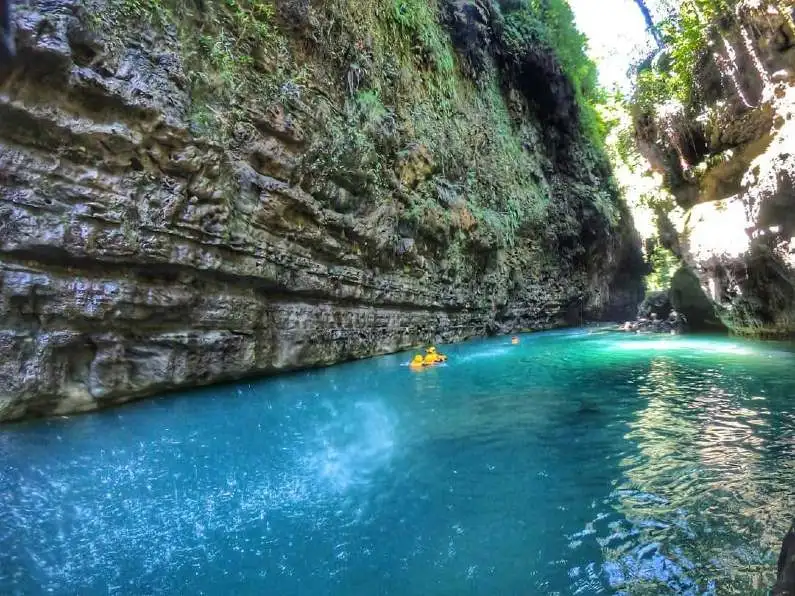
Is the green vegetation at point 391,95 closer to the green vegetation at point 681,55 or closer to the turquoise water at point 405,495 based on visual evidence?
the turquoise water at point 405,495

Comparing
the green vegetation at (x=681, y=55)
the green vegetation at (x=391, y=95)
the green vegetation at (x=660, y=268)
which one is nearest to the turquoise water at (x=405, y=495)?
the green vegetation at (x=391, y=95)

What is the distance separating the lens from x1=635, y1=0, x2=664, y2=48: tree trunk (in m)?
18.5

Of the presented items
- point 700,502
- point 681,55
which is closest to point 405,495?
point 700,502

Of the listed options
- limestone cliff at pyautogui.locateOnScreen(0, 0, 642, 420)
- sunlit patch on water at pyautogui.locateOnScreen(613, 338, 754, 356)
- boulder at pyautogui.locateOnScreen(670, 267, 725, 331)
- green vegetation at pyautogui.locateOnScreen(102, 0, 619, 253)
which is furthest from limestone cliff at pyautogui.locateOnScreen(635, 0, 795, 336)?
limestone cliff at pyautogui.locateOnScreen(0, 0, 642, 420)

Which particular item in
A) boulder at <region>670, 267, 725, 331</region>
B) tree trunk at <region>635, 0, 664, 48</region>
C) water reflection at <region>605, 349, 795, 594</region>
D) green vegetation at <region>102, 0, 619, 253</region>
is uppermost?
tree trunk at <region>635, 0, 664, 48</region>

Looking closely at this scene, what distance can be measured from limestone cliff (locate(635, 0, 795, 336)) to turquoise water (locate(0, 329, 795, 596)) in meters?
7.07

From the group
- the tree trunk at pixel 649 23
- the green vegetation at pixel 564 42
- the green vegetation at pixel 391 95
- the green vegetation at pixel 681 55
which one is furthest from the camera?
the green vegetation at pixel 564 42

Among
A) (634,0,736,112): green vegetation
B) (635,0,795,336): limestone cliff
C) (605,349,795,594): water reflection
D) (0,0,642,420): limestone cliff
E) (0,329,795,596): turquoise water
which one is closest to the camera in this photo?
(605,349,795,594): water reflection

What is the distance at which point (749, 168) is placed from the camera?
12688 mm

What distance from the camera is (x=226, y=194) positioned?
807 centimetres

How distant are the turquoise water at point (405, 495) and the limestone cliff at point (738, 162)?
707 centimetres

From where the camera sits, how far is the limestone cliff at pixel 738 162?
446 inches

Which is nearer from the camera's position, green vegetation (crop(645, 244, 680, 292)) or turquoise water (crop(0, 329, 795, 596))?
turquoise water (crop(0, 329, 795, 596))

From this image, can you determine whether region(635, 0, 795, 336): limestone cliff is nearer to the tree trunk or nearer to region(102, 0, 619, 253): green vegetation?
the tree trunk
